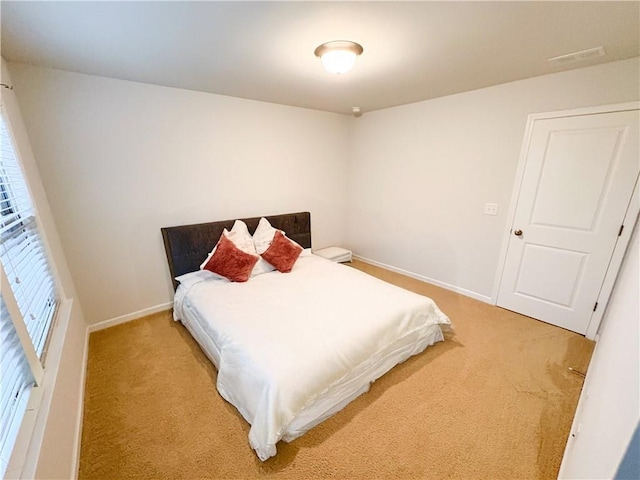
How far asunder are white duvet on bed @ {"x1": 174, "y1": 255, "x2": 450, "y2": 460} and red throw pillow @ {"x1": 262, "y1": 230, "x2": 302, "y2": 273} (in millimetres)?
266

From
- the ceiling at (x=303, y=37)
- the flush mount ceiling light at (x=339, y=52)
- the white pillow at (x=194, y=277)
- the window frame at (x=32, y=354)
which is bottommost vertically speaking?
the white pillow at (x=194, y=277)

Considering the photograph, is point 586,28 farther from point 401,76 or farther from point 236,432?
point 236,432

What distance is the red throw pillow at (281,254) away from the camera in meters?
2.96

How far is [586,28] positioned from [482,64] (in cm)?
65

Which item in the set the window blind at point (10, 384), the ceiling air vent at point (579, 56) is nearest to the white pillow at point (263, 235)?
the window blind at point (10, 384)

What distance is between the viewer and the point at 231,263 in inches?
105

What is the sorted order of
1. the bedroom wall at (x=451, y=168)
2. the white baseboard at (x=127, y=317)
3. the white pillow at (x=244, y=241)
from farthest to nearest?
the white pillow at (x=244, y=241), the white baseboard at (x=127, y=317), the bedroom wall at (x=451, y=168)

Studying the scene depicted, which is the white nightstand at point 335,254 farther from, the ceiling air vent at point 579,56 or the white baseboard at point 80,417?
the ceiling air vent at point 579,56

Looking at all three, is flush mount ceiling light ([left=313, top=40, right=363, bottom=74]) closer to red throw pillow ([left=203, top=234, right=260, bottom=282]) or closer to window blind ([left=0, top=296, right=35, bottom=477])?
red throw pillow ([left=203, top=234, right=260, bottom=282])

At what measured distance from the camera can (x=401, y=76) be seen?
2.43m

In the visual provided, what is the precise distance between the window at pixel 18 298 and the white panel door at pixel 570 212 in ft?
12.5

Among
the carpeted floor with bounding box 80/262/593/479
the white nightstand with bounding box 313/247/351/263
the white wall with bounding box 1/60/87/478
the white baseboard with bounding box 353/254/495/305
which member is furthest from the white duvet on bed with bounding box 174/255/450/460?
the white nightstand with bounding box 313/247/351/263

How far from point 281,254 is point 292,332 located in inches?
51.5

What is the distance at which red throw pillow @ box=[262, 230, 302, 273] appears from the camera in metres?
2.96
